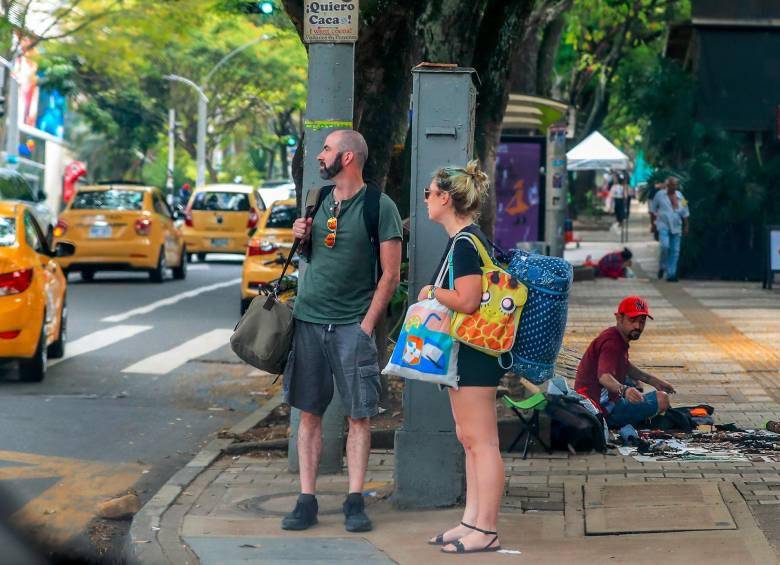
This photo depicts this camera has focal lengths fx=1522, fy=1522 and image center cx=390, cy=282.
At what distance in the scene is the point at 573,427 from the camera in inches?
371

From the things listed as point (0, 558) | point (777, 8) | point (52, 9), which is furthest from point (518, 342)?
point (52, 9)

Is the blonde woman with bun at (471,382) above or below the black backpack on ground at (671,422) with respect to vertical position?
above

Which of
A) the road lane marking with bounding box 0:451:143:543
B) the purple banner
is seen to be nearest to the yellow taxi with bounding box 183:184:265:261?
the purple banner

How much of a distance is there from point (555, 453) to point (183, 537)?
10.4 feet

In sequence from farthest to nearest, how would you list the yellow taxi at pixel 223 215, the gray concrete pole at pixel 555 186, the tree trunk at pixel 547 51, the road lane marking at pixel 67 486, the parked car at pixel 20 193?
1. the tree trunk at pixel 547 51
2. the yellow taxi at pixel 223 215
3. the parked car at pixel 20 193
4. the gray concrete pole at pixel 555 186
5. the road lane marking at pixel 67 486

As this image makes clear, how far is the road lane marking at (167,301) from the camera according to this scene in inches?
738

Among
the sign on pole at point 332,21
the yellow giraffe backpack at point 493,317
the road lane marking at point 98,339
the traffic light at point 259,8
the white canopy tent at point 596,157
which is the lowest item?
the road lane marking at point 98,339

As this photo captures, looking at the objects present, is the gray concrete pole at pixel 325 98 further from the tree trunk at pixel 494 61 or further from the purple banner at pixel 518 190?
the purple banner at pixel 518 190

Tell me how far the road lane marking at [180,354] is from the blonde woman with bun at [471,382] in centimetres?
742

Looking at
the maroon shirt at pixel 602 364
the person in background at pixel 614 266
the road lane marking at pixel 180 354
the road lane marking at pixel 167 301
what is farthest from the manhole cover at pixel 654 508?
the person in background at pixel 614 266

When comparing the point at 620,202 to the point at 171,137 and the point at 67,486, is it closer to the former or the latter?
the point at 171,137

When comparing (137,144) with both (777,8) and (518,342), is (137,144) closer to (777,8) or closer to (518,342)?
(777,8)

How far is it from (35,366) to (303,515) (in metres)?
6.27

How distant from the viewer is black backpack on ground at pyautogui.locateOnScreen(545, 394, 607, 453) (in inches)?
371
